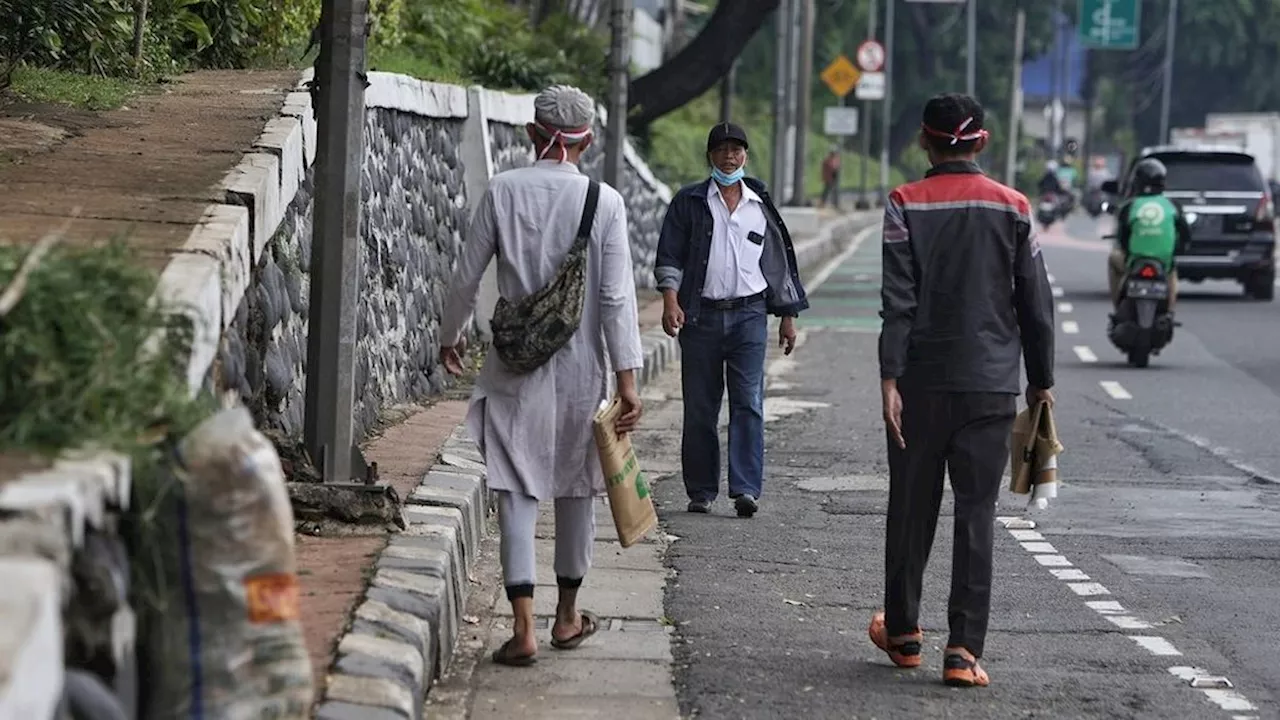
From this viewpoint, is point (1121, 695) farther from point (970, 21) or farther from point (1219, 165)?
point (970, 21)

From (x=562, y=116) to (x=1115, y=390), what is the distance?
10.4 metres

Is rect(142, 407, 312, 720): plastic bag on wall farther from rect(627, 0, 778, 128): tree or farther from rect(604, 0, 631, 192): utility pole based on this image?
rect(627, 0, 778, 128): tree

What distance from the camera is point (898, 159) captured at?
85.6 meters

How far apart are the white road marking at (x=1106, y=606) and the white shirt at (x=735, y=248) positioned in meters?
2.94

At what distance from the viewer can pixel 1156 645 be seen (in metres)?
7.89

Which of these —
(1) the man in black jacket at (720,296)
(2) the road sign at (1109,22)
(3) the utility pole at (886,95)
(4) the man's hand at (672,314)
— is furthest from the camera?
(2) the road sign at (1109,22)

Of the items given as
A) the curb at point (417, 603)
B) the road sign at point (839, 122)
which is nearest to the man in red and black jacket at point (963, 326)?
the curb at point (417, 603)

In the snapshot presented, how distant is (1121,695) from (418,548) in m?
2.30

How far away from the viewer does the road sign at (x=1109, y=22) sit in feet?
233

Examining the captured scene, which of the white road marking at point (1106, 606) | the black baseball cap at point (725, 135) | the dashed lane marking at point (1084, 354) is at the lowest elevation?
the dashed lane marking at point (1084, 354)

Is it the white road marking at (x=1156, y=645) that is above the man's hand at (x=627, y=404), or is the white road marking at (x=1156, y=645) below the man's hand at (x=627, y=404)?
below

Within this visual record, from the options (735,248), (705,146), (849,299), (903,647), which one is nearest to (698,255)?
(735,248)

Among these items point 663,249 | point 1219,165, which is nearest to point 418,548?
point 663,249

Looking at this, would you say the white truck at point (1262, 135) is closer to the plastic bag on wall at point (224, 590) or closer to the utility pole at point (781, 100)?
the utility pole at point (781, 100)
